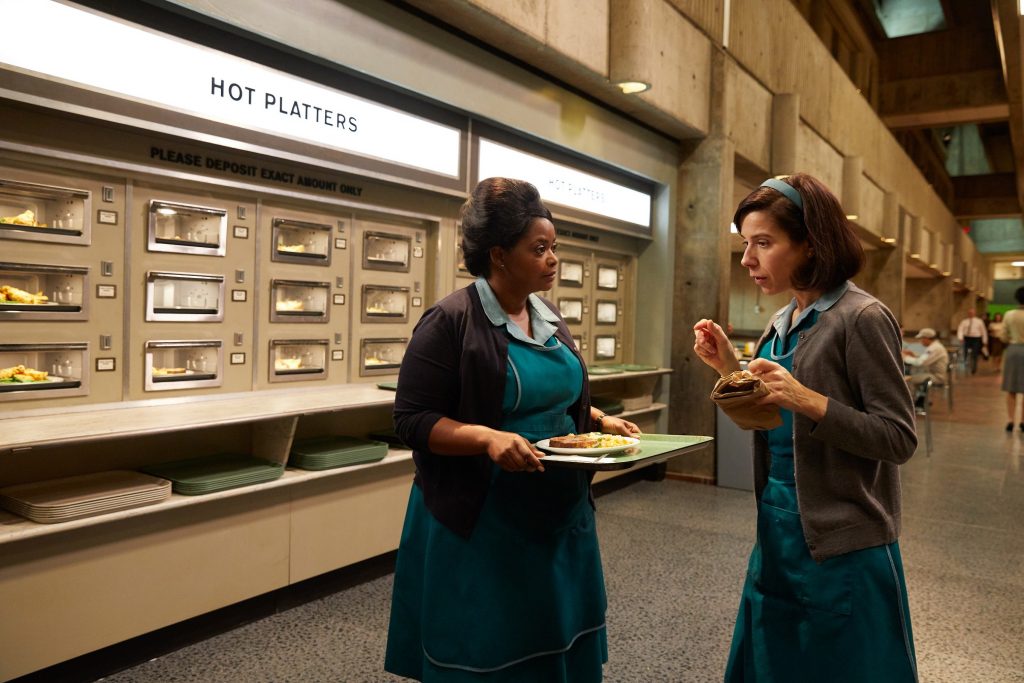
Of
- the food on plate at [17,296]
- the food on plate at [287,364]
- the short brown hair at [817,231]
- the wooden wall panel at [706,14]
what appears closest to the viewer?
the short brown hair at [817,231]

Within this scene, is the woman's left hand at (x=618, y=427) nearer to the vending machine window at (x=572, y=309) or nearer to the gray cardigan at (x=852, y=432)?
the gray cardigan at (x=852, y=432)

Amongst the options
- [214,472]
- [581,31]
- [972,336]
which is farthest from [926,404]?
[972,336]

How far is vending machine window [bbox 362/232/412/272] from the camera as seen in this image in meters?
4.71

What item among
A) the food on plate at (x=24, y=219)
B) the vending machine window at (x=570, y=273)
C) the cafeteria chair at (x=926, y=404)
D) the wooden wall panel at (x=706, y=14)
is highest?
the wooden wall panel at (x=706, y=14)

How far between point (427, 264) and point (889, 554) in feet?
12.7

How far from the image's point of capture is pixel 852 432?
1.62 metres

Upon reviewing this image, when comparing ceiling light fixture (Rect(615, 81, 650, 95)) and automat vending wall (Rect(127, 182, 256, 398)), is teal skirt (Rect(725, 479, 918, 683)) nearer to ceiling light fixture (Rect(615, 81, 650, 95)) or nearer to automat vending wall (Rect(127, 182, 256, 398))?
automat vending wall (Rect(127, 182, 256, 398))

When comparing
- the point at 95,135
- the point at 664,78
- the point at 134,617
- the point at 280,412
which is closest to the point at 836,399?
the point at 280,412

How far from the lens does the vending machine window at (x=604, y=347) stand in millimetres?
7254

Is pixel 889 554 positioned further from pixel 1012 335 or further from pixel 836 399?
pixel 1012 335

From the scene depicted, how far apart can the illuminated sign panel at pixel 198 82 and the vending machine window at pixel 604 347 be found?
2994 millimetres

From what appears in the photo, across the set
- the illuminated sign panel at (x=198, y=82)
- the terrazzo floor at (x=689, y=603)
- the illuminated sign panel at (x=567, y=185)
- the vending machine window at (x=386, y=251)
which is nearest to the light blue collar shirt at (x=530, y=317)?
the terrazzo floor at (x=689, y=603)

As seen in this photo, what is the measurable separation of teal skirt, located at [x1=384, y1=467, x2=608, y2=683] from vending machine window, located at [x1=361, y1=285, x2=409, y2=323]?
9.60 feet

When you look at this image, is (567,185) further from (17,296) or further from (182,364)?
(17,296)
